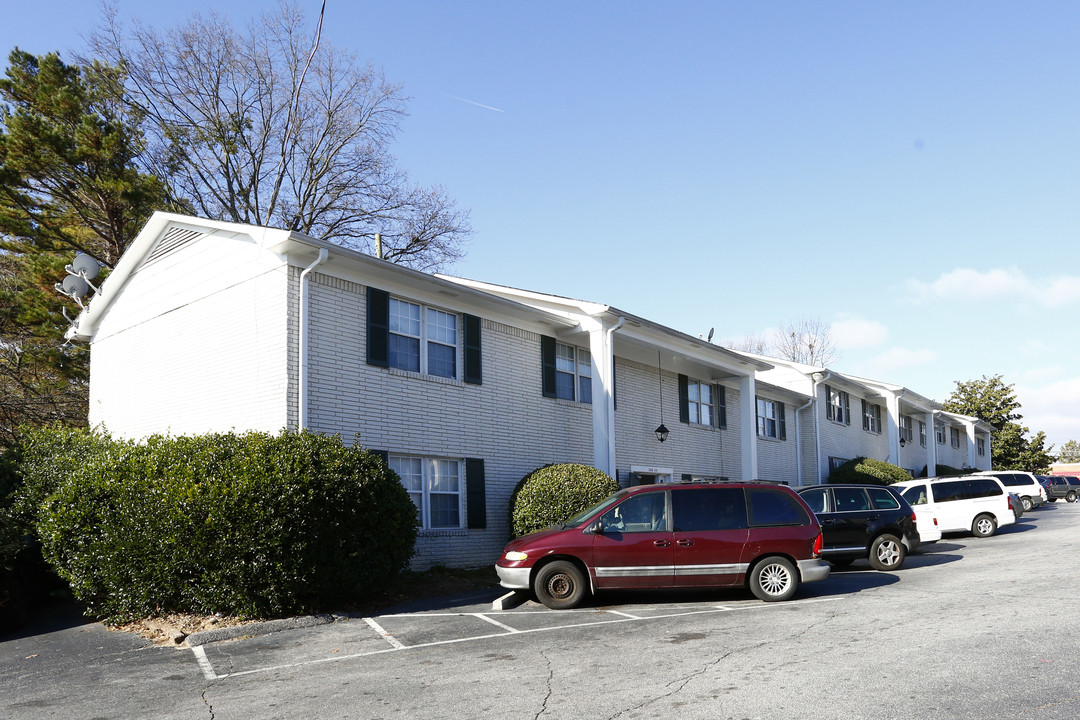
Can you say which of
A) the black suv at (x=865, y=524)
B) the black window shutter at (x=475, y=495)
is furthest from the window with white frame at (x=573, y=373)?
the black suv at (x=865, y=524)

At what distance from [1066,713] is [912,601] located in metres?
5.53

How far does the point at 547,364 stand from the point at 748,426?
8.15 m

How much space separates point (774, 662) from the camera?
7711 mm

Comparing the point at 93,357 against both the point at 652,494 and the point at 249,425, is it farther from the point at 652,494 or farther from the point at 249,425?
Answer: the point at 652,494

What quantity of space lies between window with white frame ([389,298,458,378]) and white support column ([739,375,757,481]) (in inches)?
419

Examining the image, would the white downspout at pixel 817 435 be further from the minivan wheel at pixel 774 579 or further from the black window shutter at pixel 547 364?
the minivan wheel at pixel 774 579

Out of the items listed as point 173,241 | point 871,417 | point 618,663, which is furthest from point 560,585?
point 871,417

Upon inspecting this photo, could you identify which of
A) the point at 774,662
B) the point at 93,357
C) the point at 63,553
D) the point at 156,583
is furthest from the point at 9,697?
the point at 93,357

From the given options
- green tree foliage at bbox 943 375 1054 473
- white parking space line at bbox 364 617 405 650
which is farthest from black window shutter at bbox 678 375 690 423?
green tree foliage at bbox 943 375 1054 473

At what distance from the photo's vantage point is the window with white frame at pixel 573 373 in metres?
19.0

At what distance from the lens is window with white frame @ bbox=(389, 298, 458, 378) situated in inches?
600

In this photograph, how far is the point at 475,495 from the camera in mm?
16047

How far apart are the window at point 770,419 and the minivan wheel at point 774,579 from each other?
16.0 meters

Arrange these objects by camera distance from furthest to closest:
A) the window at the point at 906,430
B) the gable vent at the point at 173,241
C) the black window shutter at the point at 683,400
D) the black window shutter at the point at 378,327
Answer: the window at the point at 906,430 < the black window shutter at the point at 683,400 < the gable vent at the point at 173,241 < the black window shutter at the point at 378,327
